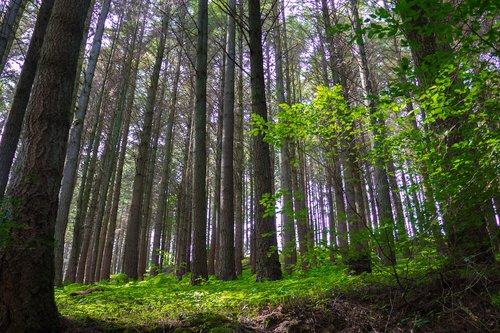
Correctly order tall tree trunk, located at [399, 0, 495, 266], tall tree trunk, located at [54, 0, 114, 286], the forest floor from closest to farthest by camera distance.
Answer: tall tree trunk, located at [399, 0, 495, 266] < the forest floor < tall tree trunk, located at [54, 0, 114, 286]

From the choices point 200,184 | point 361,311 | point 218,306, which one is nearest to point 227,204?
point 200,184

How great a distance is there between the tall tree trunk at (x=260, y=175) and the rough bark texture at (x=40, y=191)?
342 cm

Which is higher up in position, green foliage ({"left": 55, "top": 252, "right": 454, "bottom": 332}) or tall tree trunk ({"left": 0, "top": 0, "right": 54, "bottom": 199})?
tall tree trunk ({"left": 0, "top": 0, "right": 54, "bottom": 199})

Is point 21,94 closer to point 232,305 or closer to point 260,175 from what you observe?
point 260,175

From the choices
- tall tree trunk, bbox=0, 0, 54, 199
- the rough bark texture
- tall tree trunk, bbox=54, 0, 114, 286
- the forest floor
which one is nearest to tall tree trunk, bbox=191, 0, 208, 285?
tall tree trunk, bbox=54, 0, 114, 286

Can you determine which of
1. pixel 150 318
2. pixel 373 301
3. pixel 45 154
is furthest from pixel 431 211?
pixel 45 154

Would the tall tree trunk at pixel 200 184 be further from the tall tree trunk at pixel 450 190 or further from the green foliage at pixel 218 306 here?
the tall tree trunk at pixel 450 190

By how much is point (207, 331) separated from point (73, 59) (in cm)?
331

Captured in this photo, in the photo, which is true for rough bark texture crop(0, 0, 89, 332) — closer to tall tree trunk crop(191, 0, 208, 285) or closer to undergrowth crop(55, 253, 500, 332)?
undergrowth crop(55, 253, 500, 332)

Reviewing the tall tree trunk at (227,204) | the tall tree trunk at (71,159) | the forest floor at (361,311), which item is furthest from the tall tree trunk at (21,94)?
the forest floor at (361,311)

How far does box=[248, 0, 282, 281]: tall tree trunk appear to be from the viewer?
20.5 ft

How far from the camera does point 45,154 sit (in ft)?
11.0

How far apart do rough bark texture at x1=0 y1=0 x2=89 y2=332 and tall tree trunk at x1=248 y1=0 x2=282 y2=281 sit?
342cm

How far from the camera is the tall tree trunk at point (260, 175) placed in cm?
625
